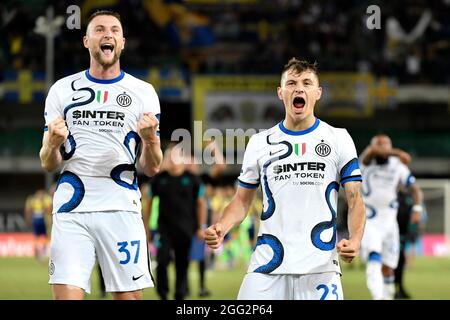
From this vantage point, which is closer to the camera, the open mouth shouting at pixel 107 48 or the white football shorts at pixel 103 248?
the white football shorts at pixel 103 248

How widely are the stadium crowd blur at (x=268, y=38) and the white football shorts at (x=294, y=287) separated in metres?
Result: 28.2

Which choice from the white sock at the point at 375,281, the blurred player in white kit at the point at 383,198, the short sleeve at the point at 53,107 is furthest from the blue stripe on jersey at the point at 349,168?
the blurred player in white kit at the point at 383,198

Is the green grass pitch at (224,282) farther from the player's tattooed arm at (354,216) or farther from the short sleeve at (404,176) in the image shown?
the player's tattooed arm at (354,216)

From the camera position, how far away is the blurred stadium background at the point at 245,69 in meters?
33.7

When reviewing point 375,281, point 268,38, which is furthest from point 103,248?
point 268,38

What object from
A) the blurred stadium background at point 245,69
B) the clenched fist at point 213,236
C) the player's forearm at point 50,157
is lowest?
the clenched fist at point 213,236

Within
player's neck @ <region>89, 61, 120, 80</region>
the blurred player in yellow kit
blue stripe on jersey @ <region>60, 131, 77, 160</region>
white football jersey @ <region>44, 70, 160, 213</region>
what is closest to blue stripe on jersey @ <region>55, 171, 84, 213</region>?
white football jersey @ <region>44, 70, 160, 213</region>

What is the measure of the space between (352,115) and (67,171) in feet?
92.1

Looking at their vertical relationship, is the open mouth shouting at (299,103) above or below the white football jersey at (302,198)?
above

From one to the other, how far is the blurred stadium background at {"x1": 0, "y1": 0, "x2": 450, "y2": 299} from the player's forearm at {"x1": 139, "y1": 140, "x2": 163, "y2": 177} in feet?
82.7

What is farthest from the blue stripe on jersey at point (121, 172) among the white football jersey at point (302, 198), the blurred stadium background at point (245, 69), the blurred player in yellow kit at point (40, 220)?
the blurred stadium background at point (245, 69)

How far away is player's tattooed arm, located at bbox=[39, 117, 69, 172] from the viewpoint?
6199 millimetres

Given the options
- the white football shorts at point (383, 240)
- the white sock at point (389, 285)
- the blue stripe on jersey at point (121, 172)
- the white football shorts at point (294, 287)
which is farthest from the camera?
the white sock at point (389, 285)

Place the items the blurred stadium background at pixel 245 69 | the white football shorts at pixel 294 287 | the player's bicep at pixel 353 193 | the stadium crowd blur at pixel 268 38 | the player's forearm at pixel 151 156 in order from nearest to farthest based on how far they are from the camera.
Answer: the white football shorts at pixel 294 287, the player's bicep at pixel 353 193, the player's forearm at pixel 151 156, the blurred stadium background at pixel 245 69, the stadium crowd blur at pixel 268 38
